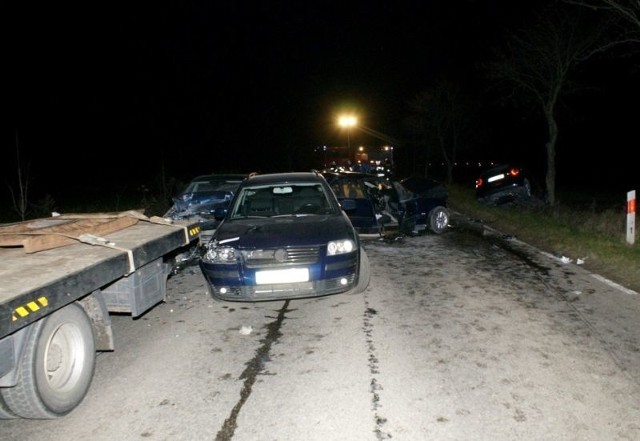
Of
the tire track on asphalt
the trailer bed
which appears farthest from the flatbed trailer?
the tire track on asphalt

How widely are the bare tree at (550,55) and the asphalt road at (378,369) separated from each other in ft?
32.5

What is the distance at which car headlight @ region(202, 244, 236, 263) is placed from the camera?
5.70 m

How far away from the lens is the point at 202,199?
10961mm

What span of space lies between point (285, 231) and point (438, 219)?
6.73 metres

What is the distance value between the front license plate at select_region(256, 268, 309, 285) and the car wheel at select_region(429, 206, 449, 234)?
22.3ft

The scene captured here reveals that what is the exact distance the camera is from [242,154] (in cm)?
4162

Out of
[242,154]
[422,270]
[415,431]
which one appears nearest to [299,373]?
[415,431]

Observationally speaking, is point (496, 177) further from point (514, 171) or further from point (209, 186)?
point (209, 186)

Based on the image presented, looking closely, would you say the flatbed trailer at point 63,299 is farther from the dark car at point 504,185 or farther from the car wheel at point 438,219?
the dark car at point 504,185

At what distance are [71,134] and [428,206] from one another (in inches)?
1220

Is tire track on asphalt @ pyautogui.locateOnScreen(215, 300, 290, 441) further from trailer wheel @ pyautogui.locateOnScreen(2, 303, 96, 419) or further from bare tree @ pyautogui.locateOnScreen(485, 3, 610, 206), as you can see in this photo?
bare tree @ pyautogui.locateOnScreen(485, 3, 610, 206)

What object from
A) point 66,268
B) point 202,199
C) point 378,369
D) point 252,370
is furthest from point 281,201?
point 202,199

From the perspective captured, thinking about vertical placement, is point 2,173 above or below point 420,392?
above

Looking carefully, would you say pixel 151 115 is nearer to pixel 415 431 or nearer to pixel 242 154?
pixel 242 154
